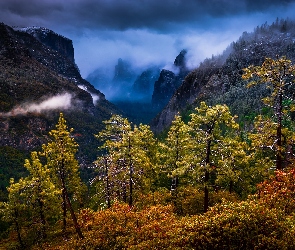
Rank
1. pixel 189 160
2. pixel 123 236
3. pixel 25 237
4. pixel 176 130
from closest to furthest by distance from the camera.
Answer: pixel 123 236 < pixel 189 160 < pixel 176 130 < pixel 25 237

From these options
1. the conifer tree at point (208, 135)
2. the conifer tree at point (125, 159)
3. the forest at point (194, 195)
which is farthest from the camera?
the conifer tree at point (125, 159)

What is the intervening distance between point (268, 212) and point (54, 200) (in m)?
25.4

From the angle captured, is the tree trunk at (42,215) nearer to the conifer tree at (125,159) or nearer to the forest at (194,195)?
the forest at (194,195)

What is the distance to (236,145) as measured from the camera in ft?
81.1

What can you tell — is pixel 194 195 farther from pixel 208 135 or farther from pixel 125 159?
pixel 208 135

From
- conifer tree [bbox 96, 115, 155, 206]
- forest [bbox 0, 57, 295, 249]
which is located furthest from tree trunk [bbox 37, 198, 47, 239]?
conifer tree [bbox 96, 115, 155, 206]

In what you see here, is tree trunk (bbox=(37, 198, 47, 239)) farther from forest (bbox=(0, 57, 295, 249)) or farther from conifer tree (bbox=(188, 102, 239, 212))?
conifer tree (bbox=(188, 102, 239, 212))

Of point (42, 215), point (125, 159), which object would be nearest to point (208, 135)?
point (125, 159)

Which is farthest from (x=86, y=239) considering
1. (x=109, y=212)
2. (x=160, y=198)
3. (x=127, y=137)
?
(x=127, y=137)

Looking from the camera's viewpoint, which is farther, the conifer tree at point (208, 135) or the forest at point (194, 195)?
the conifer tree at point (208, 135)

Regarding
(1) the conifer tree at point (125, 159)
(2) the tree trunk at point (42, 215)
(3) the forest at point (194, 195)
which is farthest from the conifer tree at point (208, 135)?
(2) the tree trunk at point (42, 215)

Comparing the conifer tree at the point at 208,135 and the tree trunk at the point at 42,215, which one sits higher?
the conifer tree at the point at 208,135

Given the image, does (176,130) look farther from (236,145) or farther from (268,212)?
(268,212)

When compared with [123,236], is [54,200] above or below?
above
